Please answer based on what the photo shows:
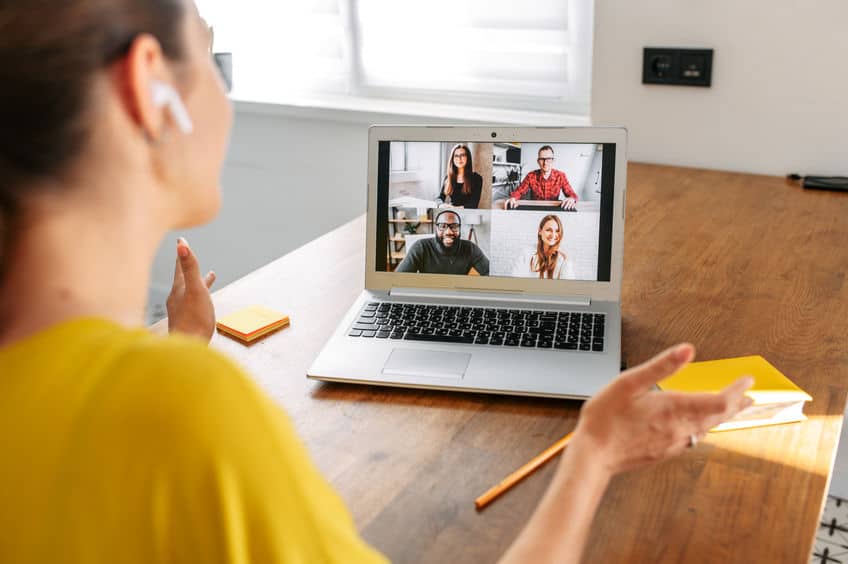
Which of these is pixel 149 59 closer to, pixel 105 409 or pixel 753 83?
pixel 105 409

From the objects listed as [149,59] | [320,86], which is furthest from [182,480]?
[320,86]

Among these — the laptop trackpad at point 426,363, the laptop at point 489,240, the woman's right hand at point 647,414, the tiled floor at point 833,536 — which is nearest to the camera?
the woman's right hand at point 647,414

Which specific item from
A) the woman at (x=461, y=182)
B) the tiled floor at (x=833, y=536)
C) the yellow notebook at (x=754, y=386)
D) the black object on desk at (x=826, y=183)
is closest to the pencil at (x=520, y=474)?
the yellow notebook at (x=754, y=386)

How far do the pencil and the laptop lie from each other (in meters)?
0.22

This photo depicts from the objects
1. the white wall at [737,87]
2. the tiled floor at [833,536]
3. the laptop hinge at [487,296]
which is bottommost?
the tiled floor at [833,536]

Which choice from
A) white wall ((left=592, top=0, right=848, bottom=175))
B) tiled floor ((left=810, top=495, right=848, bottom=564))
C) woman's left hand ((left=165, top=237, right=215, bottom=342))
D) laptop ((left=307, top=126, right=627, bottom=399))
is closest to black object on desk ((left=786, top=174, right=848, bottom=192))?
white wall ((left=592, top=0, right=848, bottom=175))

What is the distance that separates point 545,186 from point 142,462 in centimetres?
87

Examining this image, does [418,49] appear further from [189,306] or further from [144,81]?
[144,81]

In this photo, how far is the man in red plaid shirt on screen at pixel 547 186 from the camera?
1264 mm

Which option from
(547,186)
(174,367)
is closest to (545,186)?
(547,186)

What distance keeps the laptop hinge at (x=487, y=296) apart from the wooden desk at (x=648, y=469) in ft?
0.28

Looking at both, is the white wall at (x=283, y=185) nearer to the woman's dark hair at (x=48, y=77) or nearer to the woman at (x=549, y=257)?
the woman at (x=549, y=257)

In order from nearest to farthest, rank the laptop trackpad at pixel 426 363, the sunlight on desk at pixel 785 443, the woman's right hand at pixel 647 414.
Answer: the woman's right hand at pixel 647 414 < the sunlight on desk at pixel 785 443 < the laptop trackpad at pixel 426 363

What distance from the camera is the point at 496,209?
1274 millimetres
